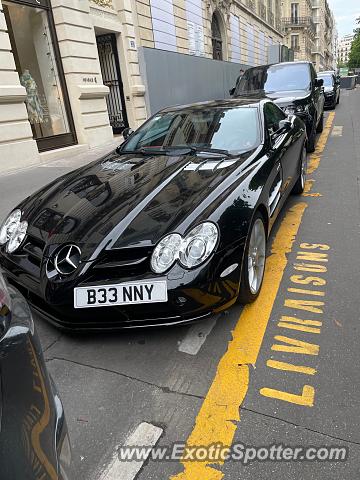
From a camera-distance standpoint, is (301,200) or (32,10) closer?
(301,200)

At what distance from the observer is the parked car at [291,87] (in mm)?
7660

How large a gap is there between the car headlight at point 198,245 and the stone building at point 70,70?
269 inches

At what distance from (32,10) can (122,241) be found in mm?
9563

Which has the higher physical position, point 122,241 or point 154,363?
point 122,241

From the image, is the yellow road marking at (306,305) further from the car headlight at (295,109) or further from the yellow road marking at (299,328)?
the car headlight at (295,109)

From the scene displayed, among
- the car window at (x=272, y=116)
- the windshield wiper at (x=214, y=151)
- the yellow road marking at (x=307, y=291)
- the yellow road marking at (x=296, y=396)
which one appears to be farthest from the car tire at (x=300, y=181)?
the yellow road marking at (x=296, y=396)

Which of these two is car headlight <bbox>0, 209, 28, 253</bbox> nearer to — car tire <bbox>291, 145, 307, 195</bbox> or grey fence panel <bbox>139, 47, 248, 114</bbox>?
car tire <bbox>291, 145, 307, 195</bbox>

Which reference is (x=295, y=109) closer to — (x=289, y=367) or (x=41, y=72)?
(x=289, y=367)

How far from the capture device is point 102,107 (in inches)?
441

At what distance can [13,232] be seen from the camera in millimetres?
3004

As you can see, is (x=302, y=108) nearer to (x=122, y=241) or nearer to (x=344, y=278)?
(x=344, y=278)

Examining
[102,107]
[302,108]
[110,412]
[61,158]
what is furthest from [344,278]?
[102,107]

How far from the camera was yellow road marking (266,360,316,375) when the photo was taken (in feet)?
7.57

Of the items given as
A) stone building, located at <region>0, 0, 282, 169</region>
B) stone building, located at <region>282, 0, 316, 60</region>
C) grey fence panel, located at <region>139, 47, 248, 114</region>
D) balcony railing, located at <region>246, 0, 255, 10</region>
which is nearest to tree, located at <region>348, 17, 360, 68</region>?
stone building, located at <region>282, 0, 316, 60</region>
